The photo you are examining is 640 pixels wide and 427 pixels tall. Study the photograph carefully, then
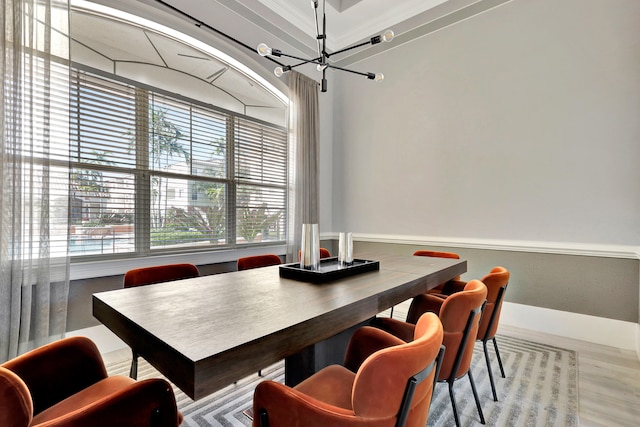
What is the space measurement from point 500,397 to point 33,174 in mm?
3267

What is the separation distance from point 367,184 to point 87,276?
3178 mm

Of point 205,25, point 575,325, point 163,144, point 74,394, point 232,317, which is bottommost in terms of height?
point 575,325

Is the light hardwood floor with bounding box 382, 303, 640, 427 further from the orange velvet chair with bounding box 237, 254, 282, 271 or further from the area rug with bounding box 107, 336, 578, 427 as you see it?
the orange velvet chair with bounding box 237, 254, 282, 271

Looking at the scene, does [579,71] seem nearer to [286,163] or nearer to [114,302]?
[286,163]

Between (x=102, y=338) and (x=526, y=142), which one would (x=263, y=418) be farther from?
(x=526, y=142)

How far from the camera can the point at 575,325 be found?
2.73 m

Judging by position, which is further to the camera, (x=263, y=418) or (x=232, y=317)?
(x=232, y=317)

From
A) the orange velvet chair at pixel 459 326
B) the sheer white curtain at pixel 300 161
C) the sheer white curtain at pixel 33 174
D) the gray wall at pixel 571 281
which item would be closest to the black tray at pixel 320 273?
the orange velvet chair at pixel 459 326

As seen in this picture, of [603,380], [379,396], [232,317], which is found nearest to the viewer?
[379,396]

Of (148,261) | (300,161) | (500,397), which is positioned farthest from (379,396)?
(300,161)

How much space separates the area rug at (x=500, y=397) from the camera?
164 cm

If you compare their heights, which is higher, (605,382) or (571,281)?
(571,281)

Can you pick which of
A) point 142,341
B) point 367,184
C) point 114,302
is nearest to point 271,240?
point 367,184

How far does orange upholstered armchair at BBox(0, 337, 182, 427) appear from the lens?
0.77m
